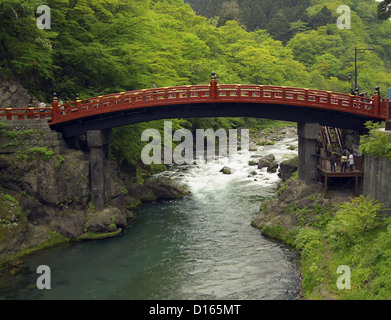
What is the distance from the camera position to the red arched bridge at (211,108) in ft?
105

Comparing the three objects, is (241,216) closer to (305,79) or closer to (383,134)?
(383,134)

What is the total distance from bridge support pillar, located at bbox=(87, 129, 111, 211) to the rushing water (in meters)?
3.13

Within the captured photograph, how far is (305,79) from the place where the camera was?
3570 inches

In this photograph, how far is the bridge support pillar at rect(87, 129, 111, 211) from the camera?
3400 centimetres

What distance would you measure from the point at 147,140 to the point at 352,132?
19031 mm

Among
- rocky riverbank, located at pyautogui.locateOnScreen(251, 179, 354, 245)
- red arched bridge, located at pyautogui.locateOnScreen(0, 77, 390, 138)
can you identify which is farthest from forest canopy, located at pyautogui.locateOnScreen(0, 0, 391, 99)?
rocky riverbank, located at pyautogui.locateOnScreen(251, 179, 354, 245)

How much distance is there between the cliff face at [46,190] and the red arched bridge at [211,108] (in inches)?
70.8
